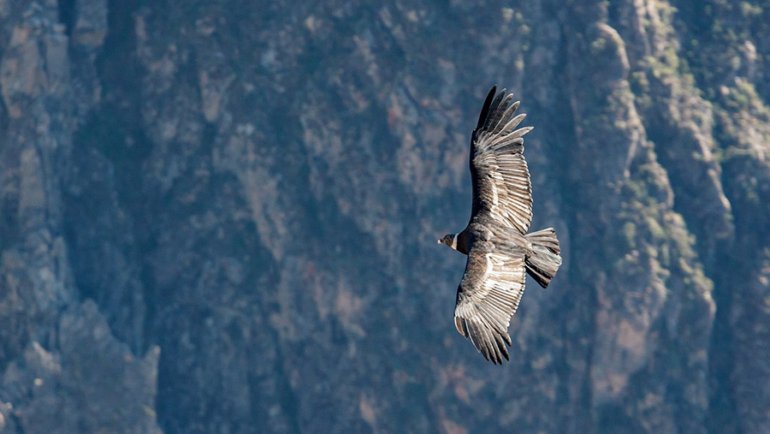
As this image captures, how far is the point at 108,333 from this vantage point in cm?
8944

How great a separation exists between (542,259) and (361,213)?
65.0 metres

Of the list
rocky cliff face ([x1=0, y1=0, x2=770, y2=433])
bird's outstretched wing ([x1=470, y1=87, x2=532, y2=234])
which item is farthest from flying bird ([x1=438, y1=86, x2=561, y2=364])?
rocky cliff face ([x1=0, y1=0, x2=770, y2=433])

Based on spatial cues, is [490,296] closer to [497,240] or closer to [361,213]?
[497,240]

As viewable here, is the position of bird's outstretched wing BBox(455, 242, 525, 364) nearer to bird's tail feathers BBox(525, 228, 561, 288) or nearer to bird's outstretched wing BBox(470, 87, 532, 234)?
bird's tail feathers BBox(525, 228, 561, 288)

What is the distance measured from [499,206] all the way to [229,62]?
64418 millimetres

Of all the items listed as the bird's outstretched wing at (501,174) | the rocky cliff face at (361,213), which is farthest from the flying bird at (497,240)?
the rocky cliff face at (361,213)

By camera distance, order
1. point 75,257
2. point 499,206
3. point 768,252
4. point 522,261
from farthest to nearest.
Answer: point 75,257 → point 768,252 → point 499,206 → point 522,261

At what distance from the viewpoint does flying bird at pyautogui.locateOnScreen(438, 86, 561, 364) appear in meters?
24.8

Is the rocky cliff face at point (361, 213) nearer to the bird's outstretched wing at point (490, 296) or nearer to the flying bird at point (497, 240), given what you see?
the flying bird at point (497, 240)

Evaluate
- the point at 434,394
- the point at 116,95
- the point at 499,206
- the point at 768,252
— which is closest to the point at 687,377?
the point at 768,252

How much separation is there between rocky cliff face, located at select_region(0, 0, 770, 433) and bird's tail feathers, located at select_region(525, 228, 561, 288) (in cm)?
5810

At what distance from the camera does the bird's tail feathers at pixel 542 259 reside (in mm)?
26406

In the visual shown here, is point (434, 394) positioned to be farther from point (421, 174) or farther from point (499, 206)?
point (499, 206)

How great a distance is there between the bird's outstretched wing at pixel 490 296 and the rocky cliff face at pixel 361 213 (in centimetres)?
5898
